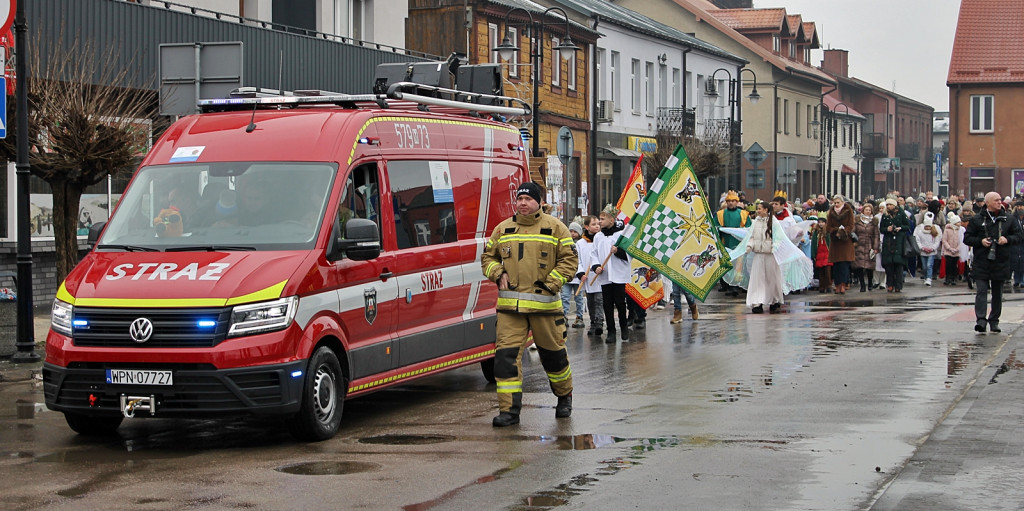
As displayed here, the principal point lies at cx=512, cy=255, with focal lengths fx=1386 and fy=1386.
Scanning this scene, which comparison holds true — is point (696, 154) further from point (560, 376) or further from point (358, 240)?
point (358, 240)

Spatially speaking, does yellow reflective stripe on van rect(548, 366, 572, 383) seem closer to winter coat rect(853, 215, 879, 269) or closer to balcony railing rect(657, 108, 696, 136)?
winter coat rect(853, 215, 879, 269)

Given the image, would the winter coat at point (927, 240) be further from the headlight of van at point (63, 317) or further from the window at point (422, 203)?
the headlight of van at point (63, 317)

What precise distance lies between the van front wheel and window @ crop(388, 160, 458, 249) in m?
1.48

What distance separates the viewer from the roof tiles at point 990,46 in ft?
227

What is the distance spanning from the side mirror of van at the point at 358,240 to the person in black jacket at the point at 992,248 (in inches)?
382

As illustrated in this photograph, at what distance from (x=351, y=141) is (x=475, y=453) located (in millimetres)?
2727

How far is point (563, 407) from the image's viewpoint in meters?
10.6

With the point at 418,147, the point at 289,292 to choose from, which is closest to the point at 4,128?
the point at 418,147

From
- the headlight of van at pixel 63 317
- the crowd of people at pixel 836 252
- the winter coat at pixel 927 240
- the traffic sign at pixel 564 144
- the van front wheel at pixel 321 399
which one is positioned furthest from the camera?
the winter coat at pixel 927 240

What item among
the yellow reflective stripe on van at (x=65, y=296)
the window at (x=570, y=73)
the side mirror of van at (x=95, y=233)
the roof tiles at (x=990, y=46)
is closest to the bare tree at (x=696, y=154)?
the window at (x=570, y=73)

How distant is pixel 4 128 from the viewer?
12922 mm

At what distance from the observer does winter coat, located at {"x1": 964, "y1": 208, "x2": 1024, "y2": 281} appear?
1700 cm

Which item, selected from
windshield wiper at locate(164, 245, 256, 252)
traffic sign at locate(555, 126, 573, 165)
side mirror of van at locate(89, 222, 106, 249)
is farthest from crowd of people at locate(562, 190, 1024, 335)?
windshield wiper at locate(164, 245, 256, 252)

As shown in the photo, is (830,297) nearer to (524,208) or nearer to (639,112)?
(524,208)
